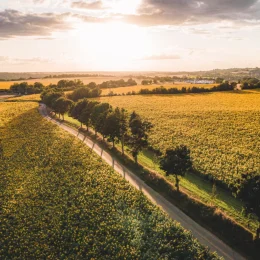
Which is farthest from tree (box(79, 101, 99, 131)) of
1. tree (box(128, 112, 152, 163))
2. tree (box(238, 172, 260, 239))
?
tree (box(238, 172, 260, 239))

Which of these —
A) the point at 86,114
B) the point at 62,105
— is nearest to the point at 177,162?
the point at 86,114

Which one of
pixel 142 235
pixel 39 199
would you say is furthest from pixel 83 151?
pixel 142 235

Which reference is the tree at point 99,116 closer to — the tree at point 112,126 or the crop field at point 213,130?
the tree at point 112,126

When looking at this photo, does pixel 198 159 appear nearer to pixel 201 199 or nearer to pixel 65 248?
pixel 201 199

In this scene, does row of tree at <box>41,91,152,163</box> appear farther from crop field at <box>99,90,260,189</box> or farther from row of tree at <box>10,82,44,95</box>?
row of tree at <box>10,82,44,95</box>

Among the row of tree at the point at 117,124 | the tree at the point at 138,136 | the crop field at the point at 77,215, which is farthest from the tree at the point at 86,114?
the tree at the point at 138,136

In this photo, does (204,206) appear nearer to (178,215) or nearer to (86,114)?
(178,215)

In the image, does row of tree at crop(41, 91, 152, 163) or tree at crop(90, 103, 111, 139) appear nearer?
row of tree at crop(41, 91, 152, 163)
